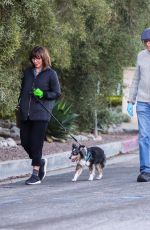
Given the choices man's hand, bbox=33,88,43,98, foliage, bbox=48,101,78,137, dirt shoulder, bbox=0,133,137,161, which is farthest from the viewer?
foliage, bbox=48,101,78,137

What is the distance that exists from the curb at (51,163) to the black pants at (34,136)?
4.38ft

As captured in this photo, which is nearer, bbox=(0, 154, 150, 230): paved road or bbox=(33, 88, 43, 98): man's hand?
bbox=(0, 154, 150, 230): paved road

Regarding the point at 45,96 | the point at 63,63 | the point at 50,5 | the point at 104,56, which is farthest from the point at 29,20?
the point at 104,56

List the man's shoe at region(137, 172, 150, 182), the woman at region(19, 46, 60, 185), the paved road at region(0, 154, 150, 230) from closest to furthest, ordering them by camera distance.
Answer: the paved road at region(0, 154, 150, 230) < the man's shoe at region(137, 172, 150, 182) < the woman at region(19, 46, 60, 185)

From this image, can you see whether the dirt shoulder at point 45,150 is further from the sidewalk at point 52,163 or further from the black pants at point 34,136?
the black pants at point 34,136

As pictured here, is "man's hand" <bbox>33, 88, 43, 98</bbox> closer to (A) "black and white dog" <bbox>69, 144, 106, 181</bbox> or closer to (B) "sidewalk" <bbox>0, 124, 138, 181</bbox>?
(A) "black and white dog" <bbox>69, 144, 106, 181</bbox>

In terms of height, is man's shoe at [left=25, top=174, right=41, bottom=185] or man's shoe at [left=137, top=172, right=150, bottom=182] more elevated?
man's shoe at [left=137, top=172, right=150, bottom=182]

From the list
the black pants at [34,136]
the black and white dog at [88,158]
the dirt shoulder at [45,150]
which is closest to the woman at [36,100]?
the black pants at [34,136]

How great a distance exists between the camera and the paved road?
691cm

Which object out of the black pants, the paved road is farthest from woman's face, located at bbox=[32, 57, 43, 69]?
the paved road

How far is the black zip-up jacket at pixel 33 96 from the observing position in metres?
10.3

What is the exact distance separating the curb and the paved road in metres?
0.72

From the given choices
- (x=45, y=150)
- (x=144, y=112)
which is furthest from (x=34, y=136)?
(x=45, y=150)

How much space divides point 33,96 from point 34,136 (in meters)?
0.57
